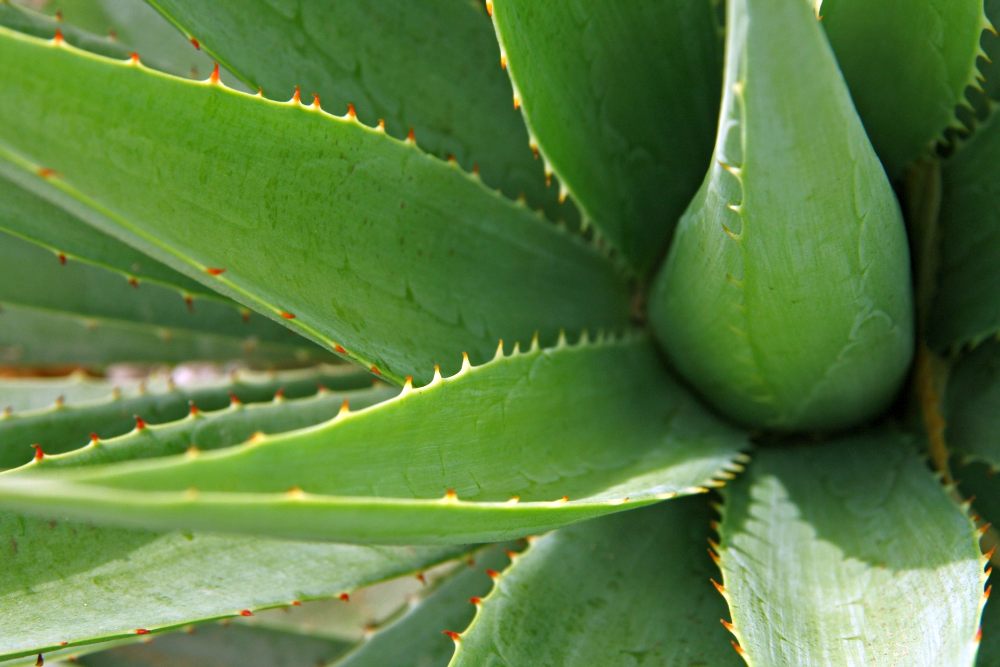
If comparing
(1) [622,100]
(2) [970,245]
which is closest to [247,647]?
(1) [622,100]

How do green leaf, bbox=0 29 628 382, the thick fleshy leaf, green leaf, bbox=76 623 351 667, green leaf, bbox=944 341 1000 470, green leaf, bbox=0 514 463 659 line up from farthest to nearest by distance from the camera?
green leaf, bbox=76 623 351 667
the thick fleshy leaf
green leaf, bbox=944 341 1000 470
green leaf, bbox=0 514 463 659
green leaf, bbox=0 29 628 382

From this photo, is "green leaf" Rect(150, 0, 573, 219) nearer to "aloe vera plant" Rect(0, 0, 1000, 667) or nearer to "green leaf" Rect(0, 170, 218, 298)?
"aloe vera plant" Rect(0, 0, 1000, 667)

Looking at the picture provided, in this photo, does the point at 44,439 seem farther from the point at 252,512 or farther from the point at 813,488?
the point at 813,488

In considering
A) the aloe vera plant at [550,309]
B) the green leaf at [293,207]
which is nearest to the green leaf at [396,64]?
the aloe vera plant at [550,309]

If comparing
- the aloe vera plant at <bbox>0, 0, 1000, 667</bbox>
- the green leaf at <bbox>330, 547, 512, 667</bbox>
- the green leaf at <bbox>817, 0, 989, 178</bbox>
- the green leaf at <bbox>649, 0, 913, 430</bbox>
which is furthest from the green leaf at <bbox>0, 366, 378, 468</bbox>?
the green leaf at <bbox>817, 0, 989, 178</bbox>

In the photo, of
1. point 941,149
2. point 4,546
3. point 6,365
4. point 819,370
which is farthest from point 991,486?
point 6,365
